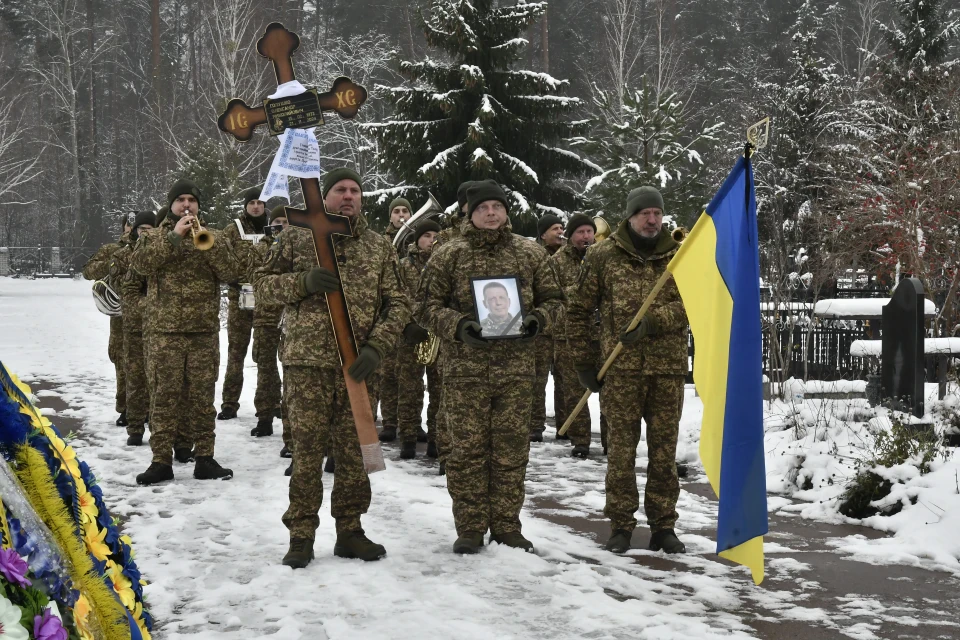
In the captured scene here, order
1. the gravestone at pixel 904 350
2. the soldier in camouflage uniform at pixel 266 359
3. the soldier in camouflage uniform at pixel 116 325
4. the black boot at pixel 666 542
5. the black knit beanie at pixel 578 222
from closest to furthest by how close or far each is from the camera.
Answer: the black boot at pixel 666 542, the gravestone at pixel 904 350, the black knit beanie at pixel 578 222, the soldier in camouflage uniform at pixel 266 359, the soldier in camouflage uniform at pixel 116 325

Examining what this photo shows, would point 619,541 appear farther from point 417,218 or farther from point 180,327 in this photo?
point 417,218

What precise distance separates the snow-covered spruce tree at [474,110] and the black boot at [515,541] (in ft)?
40.5

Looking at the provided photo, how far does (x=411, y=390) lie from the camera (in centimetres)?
986

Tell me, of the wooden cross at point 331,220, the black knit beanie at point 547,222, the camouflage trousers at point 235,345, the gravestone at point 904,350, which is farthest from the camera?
the camouflage trousers at point 235,345

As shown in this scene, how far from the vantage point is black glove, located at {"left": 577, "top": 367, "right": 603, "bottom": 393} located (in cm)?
638

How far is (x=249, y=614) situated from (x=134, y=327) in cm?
543

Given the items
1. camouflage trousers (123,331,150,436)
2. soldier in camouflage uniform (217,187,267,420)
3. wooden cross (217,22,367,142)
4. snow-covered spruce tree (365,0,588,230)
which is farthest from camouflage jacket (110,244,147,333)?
snow-covered spruce tree (365,0,588,230)

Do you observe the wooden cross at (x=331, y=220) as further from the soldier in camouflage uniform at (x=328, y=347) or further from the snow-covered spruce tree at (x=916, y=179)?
the snow-covered spruce tree at (x=916, y=179)

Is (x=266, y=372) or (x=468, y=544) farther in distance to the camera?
(x=266, y=372)

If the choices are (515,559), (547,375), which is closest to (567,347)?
(547,375)

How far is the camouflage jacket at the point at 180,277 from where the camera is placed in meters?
7.88

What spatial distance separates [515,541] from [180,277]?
3.67 meters

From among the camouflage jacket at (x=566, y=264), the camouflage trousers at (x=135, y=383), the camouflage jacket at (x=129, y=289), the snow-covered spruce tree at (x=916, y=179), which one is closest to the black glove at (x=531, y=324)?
the camouflage jacket at (x=566, y=264)

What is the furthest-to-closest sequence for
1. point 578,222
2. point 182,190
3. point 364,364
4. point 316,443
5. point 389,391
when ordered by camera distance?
point 389,391 → point 578,222 → point 182,190 → point 316,443 → point 364,364
